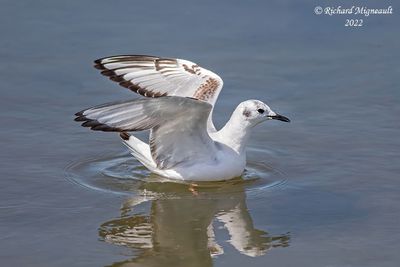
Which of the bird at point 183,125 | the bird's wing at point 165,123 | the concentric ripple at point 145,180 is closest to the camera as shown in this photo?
the bird's wing at point 165,123

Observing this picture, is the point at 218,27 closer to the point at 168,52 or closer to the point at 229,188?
the point at 168,52

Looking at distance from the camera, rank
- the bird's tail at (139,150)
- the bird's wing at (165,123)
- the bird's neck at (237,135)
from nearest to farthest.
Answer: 1. the bird's wing at (165,123)
2. the bird's tail at (139,150)
3. the bird's neck at (237,135)

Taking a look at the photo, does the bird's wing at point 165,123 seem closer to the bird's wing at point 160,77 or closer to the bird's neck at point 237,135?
the bird's neck at point 237,135

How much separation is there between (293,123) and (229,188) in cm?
161

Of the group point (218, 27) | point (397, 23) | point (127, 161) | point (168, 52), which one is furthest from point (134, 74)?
point (397, 23)

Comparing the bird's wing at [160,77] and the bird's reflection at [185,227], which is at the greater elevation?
the bird's wing at [160,77]

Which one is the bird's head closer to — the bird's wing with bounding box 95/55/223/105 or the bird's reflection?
the bird's wing with bounding box 95/55/223/105

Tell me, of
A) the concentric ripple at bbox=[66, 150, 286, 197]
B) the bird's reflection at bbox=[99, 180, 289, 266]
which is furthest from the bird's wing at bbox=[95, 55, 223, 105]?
the bird's reflection at bbox=[99, 180, 289, 266]

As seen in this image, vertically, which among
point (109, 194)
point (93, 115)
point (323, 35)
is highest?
point (323, 35)

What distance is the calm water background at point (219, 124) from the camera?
8.25m

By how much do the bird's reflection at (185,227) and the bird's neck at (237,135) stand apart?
0.40m

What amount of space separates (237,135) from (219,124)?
1078mm

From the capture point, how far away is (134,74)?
10.0 metres

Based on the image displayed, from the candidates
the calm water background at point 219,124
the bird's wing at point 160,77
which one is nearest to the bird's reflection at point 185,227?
the calm water background at point 219,124
